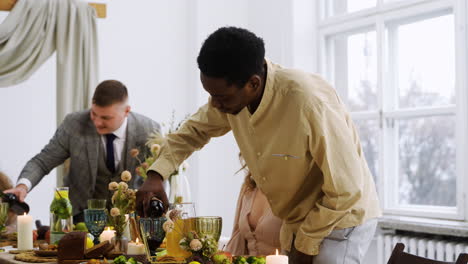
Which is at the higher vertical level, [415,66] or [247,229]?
[415,66]

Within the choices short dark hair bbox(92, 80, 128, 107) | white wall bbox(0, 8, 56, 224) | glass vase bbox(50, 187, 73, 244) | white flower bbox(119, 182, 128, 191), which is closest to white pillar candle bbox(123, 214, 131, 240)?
white flower bbox(119, 182, 128, 191)

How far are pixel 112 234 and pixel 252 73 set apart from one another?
96 cm

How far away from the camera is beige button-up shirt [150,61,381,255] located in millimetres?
1735

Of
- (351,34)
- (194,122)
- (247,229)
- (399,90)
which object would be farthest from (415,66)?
(194,122)

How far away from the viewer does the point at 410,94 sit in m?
4.07

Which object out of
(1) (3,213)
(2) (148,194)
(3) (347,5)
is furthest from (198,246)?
(3) (347,5)

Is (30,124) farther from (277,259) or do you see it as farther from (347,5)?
(277,259)

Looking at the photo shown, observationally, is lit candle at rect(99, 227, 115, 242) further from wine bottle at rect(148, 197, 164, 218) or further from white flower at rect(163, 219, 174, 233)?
white flower at rect(163, 219, 174, 233)

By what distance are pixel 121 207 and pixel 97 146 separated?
111cm

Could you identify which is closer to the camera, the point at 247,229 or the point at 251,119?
the point at 251,119

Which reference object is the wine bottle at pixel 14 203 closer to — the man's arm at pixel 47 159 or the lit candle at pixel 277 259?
the man's arm at pixel 47 159

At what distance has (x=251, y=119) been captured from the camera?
6.19 feet

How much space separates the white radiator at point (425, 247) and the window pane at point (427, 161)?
0.39 metres

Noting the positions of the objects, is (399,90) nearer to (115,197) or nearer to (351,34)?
(351,34)
